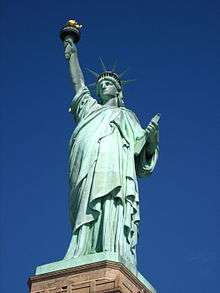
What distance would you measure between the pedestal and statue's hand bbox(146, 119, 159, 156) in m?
3.10

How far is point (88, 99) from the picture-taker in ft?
52.3

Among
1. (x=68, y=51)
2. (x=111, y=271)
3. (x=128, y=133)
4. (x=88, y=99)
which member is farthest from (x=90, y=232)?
(x=68, y=51)

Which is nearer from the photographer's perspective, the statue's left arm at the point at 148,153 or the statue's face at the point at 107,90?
the statue's left arm at the point at 148,153

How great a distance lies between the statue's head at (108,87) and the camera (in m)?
16.2

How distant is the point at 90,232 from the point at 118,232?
0.45 metres

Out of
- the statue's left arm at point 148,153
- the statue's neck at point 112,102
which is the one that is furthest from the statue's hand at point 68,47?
the statue's left arm at point 148,153

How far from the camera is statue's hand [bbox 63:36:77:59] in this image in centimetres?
1717

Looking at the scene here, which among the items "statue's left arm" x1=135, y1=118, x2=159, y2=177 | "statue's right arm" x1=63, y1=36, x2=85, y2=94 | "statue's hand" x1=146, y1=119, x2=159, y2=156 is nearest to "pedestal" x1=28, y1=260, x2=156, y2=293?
"statue's left arm" x1=135, y1=118, x2=159, y2=177

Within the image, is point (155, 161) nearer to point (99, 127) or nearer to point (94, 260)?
point (99, 127)

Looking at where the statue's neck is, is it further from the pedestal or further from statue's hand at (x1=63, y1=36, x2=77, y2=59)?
the pedestal

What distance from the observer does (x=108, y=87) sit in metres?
16.3

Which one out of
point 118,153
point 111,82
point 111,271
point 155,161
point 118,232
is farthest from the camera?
point 111,82

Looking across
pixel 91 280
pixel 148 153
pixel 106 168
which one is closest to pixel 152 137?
pixel 148 153

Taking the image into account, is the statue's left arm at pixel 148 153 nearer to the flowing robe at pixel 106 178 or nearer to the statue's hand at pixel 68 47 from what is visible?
the flowing robe at pixel 106 178
